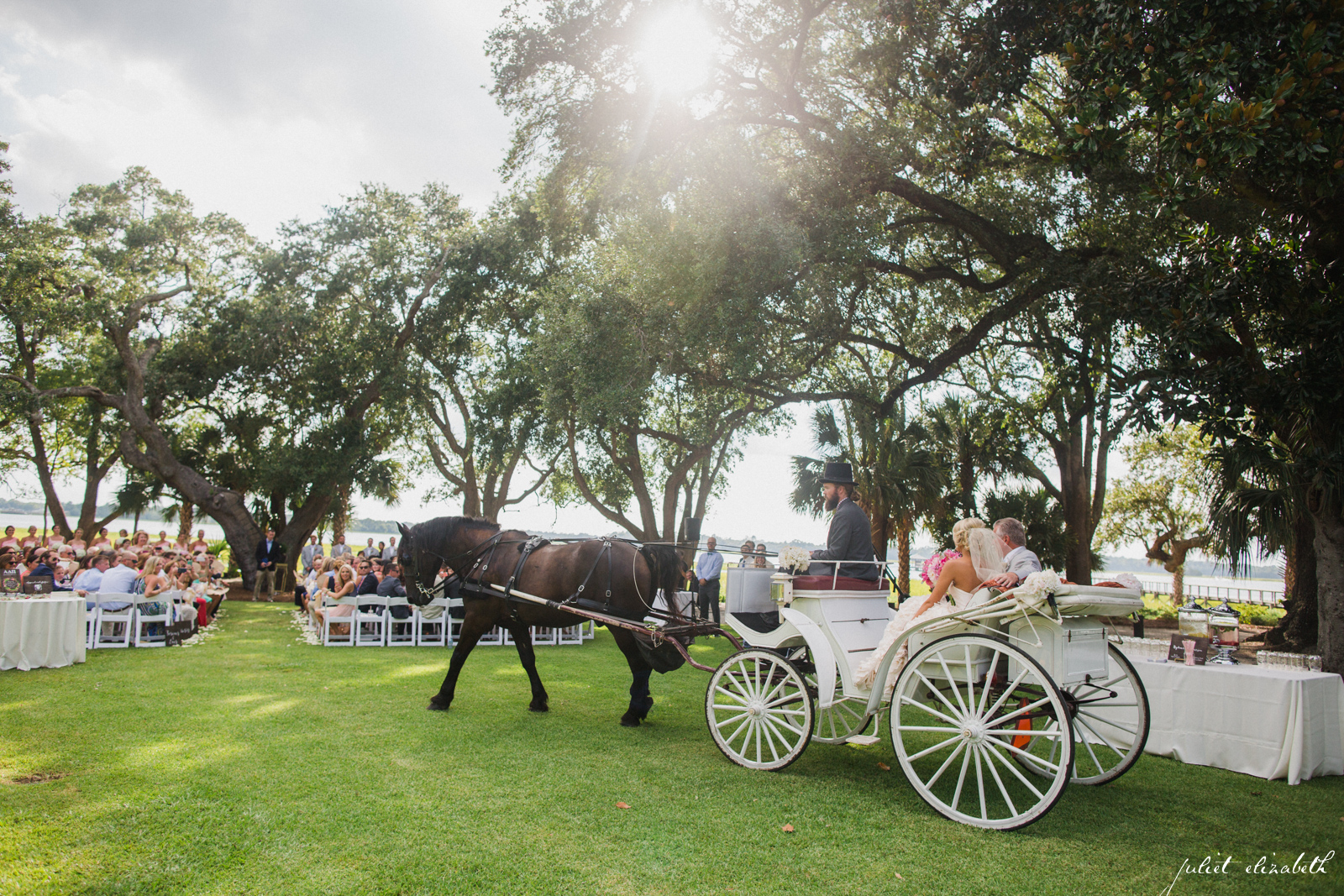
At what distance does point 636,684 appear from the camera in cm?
717

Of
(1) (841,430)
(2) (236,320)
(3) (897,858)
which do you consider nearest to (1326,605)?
(3) (897,858)

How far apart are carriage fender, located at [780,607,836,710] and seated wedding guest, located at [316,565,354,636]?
934 centimetres

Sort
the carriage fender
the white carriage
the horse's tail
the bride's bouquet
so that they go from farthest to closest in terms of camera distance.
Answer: the horse's tail < the bride's bouquet < the carriage fender < the white carriage

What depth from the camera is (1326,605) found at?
8352 millimetres

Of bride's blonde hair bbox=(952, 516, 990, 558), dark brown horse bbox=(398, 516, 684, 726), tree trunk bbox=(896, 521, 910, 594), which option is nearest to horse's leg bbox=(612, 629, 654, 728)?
dark brown horse bbox=(398, 516, 684, 726)

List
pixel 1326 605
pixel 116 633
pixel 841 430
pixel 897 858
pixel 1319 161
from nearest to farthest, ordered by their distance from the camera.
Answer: pixel 897 858
pixel 1319 161
pixel 1326 605
pixel 116 633
pixel 841 430

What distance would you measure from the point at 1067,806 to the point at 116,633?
13535mm

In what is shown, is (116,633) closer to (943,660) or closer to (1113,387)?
(943,660)

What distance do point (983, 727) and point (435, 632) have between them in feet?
35.4

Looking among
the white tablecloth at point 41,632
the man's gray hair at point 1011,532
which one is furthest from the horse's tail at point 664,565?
the white tablecloth at point 41,632

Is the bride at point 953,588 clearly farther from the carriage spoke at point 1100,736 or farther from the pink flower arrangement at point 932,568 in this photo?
the carriage spoke at point 1100,736

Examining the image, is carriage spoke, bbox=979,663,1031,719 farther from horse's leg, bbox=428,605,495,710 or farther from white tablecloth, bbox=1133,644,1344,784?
horse's leg, bbox=428,605,495,710

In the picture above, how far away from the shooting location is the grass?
3799 mm

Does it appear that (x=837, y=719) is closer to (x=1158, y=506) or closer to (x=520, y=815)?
(x=520, y=815)
